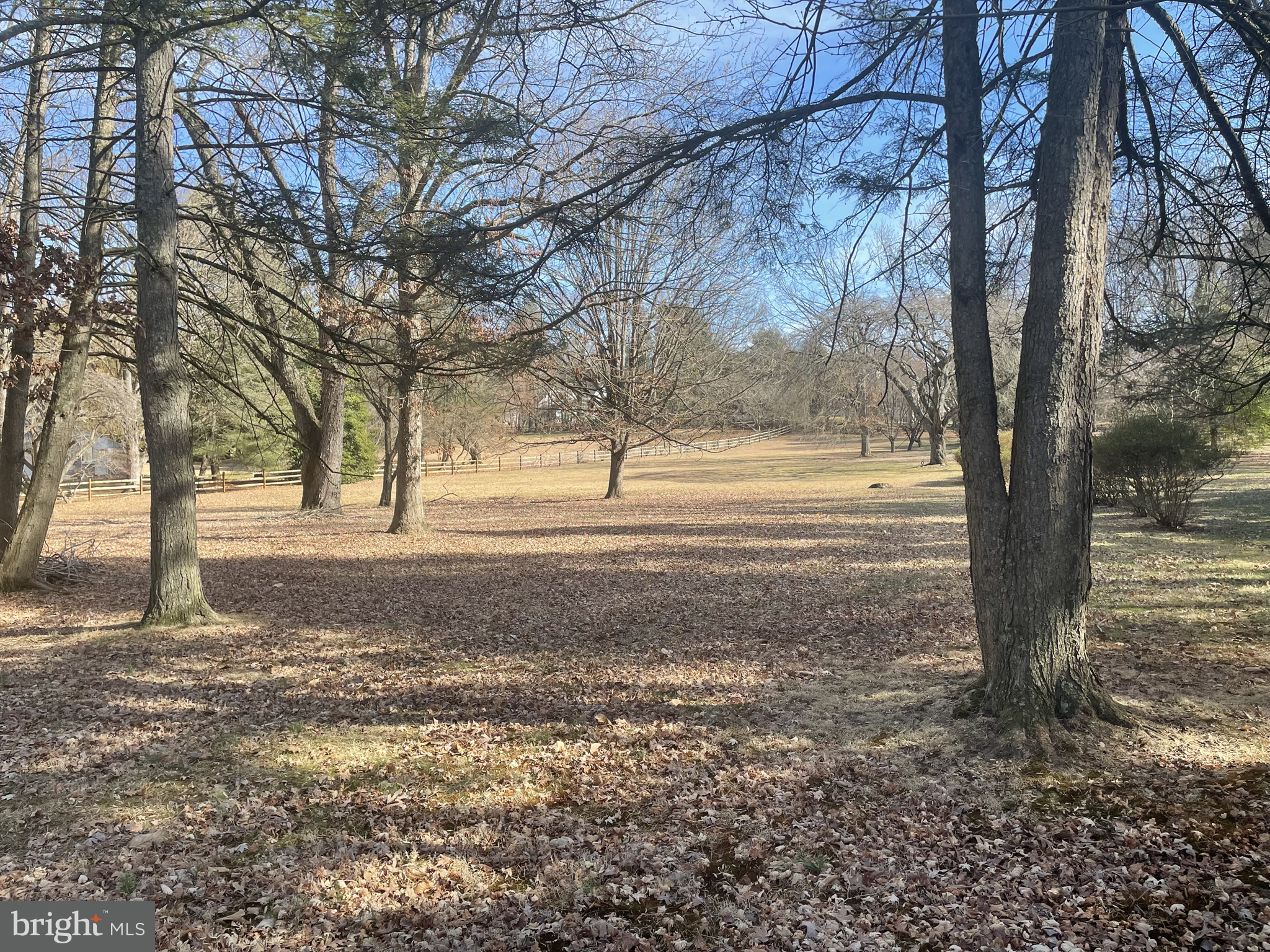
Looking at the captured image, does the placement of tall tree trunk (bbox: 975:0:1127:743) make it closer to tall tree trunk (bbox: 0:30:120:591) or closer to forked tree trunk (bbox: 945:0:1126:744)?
forked tree trunk (bbox: 945:0:1126:744)

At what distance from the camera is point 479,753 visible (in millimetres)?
4664

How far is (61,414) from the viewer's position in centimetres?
887

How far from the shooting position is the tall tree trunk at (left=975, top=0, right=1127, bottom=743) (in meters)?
4.21

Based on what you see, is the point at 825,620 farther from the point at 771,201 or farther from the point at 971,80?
the point at 971,80

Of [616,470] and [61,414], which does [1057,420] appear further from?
[616,470]

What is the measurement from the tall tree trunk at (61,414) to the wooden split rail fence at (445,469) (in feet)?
16.3

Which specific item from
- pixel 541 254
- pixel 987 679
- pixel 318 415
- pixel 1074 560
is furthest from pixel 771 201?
pixel 318 415

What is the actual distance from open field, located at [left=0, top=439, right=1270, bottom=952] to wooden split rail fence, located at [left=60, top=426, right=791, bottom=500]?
6.33 meters

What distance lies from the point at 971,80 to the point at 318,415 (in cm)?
1728

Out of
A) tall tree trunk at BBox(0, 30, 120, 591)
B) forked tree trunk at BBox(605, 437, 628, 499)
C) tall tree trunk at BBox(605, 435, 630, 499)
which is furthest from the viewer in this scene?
forked tree trunk at BBox(605, 437, 628, 499)

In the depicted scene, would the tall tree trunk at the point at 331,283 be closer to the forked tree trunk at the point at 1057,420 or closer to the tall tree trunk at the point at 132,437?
the forked tree trunk at the point at 1057,420

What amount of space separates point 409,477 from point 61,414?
633 centimetres

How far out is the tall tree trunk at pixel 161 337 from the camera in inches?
279

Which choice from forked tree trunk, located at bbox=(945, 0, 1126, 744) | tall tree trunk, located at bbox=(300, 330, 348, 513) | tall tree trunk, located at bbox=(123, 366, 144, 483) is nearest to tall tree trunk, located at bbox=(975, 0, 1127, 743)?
forked tree trunk, located at bbox=(945, 0, 1126, 744)
